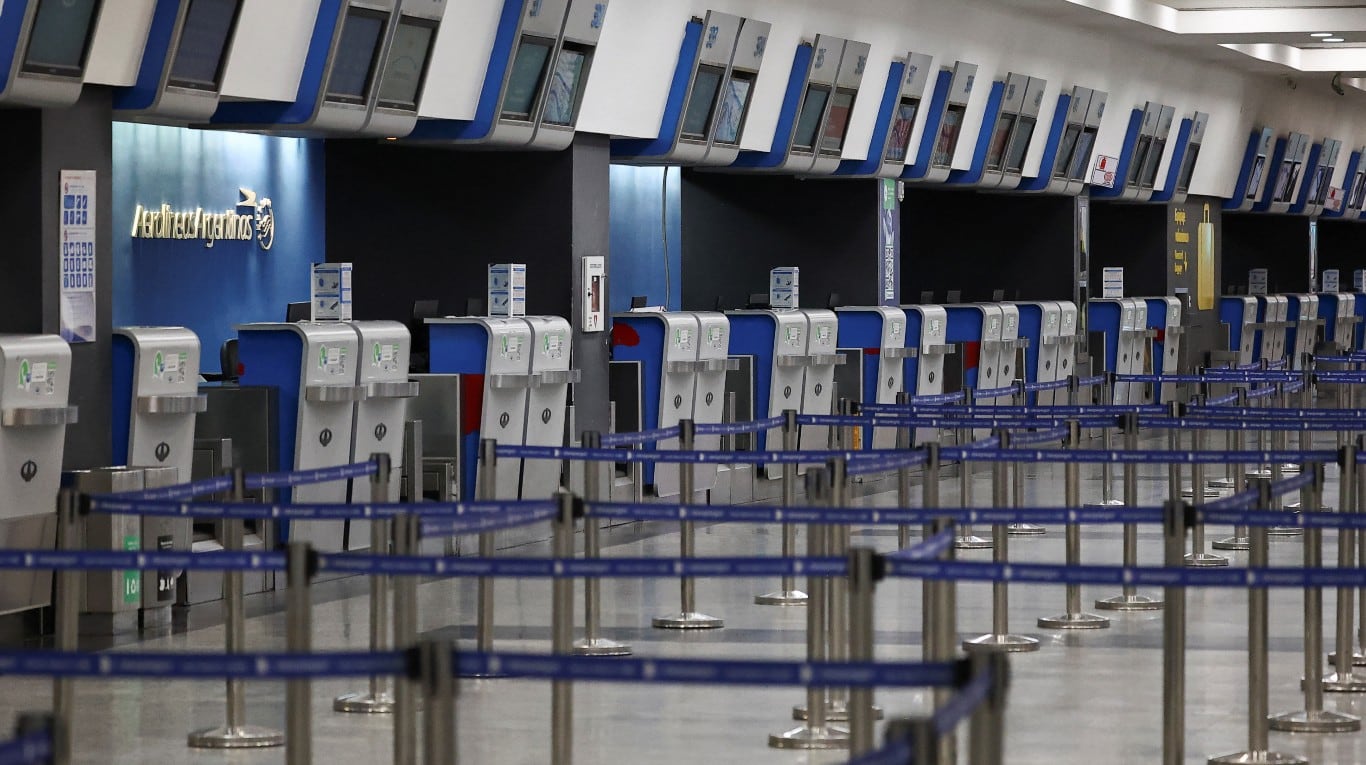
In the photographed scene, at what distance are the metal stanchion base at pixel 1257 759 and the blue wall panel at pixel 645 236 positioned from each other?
11.6 meters

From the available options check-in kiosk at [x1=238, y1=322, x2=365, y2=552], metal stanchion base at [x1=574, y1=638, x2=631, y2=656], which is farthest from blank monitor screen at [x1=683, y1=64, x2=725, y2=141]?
metal stanchion base at [x1=574, y1=638, x2=631, y2=656]

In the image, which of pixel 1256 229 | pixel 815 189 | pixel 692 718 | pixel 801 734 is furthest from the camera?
pixel 1256 229

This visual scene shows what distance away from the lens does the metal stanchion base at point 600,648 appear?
28.6 feet

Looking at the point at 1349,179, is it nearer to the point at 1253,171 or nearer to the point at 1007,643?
the point at 1253,171

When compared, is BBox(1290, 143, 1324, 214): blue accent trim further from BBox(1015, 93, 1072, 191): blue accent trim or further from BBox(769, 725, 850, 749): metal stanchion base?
BBox(769, 725, 850, 749): metal stanchion base

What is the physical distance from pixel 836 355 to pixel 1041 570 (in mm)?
11857

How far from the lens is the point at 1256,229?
35.8 m

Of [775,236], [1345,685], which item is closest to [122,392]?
[1345,685]

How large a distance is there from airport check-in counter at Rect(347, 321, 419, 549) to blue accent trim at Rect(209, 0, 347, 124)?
1.18m

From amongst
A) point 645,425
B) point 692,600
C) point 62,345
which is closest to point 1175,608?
point 692,600

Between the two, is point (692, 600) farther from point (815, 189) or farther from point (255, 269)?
point (815, 189)

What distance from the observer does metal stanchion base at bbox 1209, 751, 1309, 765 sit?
6703 mm

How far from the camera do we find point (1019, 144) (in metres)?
22.2

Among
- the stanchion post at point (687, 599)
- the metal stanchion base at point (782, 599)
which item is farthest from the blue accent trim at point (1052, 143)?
the stanchion post at point (687, 599)
